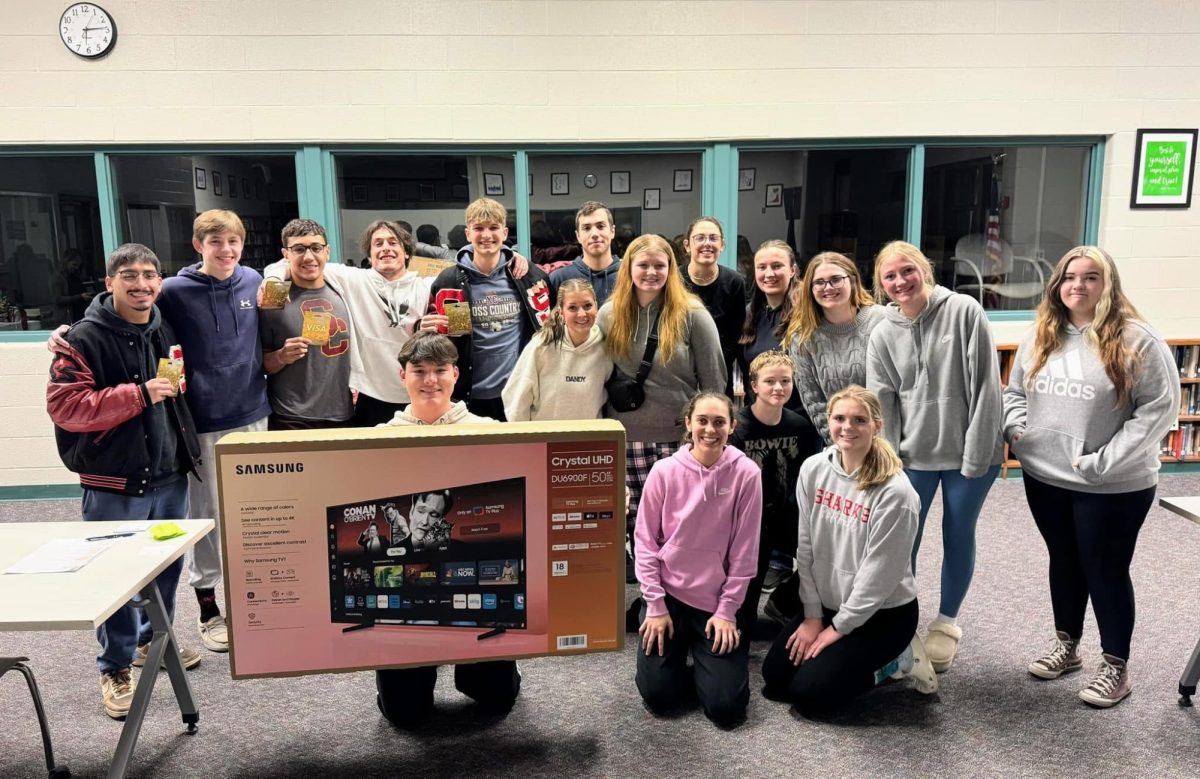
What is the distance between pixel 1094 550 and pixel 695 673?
1.35 m

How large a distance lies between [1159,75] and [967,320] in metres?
3.81

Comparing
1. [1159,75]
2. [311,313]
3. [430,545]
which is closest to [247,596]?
[430,545]

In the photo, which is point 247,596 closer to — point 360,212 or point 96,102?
point 360,212

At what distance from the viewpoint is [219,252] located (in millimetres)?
3020

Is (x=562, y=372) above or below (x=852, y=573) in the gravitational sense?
above

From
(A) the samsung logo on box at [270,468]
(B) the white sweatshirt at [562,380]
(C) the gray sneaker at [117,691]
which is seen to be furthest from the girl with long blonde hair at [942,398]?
(C) the gray sneaker at [117,691]

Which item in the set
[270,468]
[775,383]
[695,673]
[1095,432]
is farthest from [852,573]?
[270,468]

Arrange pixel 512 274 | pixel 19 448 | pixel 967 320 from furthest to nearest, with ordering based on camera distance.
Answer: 1. pixel 19 448
2. pixel 512 274
3. pixel 967 320

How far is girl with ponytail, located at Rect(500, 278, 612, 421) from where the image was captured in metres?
3.07

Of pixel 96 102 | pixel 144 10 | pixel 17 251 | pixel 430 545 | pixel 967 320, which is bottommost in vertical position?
pixel 430 545

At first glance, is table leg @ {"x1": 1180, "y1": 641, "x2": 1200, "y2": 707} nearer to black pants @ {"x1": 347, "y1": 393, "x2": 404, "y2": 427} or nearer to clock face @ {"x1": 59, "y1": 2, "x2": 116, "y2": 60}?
black pants @ {"x1": 347, "y1": 393, "x2": 404, "y2": 427}

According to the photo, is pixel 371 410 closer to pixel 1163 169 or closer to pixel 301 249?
pixel 301 249

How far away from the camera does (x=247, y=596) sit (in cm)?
204

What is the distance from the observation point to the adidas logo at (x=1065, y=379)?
2.56 metres
